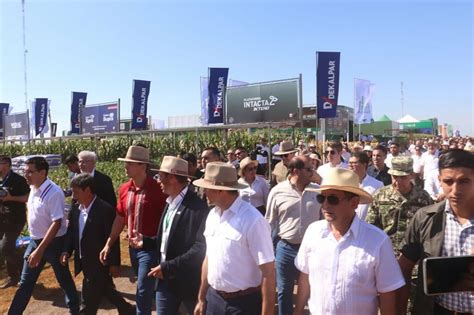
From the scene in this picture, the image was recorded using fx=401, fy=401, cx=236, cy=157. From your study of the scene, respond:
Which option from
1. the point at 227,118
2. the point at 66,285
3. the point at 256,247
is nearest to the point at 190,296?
the point at 256,247

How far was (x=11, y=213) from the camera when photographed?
5.98m

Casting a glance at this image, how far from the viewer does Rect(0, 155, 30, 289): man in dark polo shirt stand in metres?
5.91

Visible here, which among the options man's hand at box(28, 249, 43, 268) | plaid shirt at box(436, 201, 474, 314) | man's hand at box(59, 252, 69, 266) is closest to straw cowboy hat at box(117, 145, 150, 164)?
man's hand at box(59, 252, 69, 266)

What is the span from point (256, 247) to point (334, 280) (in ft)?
2.13

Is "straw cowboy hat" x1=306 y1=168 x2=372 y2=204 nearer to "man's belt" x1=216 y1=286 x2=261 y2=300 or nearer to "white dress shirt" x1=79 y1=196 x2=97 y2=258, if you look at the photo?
"man's belt" x1=216 y1=286 x2=261 y2=300

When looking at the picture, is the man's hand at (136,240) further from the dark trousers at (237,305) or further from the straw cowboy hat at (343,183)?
the straw cowboy hat at (343,183)

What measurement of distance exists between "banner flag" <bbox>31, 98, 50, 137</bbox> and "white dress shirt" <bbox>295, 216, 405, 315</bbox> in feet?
84.0

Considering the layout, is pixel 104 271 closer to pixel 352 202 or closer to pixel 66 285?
pixel 66 285

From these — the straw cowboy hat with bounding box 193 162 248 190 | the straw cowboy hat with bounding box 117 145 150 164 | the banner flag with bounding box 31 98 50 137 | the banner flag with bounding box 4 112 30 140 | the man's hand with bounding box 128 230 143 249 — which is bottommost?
the man's hand with bounding box 128 230 143 249

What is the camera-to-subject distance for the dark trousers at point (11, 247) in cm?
600

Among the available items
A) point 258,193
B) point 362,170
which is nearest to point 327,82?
point 258,193

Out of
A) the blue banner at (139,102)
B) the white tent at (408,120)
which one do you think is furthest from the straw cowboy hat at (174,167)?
the white tent at (408,120)

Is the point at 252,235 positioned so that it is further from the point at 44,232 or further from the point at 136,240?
the point at 44,232

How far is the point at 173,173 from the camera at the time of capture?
3512 millimetres
